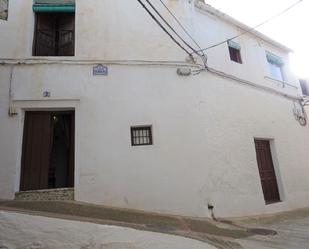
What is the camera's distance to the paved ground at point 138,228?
3320mm

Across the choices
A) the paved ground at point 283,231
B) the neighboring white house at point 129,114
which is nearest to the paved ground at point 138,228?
the paved ground at point 283,231

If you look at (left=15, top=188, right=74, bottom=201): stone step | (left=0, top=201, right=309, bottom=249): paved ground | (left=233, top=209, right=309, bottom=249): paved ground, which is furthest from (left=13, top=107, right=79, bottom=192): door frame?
(left=233, top=209, right=309, bottom=249): paved ground

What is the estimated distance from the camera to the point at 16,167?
6.18 meters

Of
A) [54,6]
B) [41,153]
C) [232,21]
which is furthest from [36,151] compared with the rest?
[232,21]

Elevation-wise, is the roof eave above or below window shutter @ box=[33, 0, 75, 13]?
above

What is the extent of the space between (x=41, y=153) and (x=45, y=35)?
3.55 metres

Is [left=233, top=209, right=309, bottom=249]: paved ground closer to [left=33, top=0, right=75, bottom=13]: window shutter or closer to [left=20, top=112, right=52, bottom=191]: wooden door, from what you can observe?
[left=20, top=112, right=52, bottom=191]: wooden door

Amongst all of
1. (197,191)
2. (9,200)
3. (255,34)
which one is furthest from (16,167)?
(255,34)

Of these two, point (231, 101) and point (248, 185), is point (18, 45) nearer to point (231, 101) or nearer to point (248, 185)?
point (231, 101)

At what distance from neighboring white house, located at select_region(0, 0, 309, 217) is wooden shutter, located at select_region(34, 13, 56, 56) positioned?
0.03m

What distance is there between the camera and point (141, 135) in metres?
6.80

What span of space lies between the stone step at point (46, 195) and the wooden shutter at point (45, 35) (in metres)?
3.74

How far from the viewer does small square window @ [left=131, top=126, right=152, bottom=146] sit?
6.71m

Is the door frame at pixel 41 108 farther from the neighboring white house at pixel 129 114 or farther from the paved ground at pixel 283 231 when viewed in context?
the paved ground at pixel 283 231
